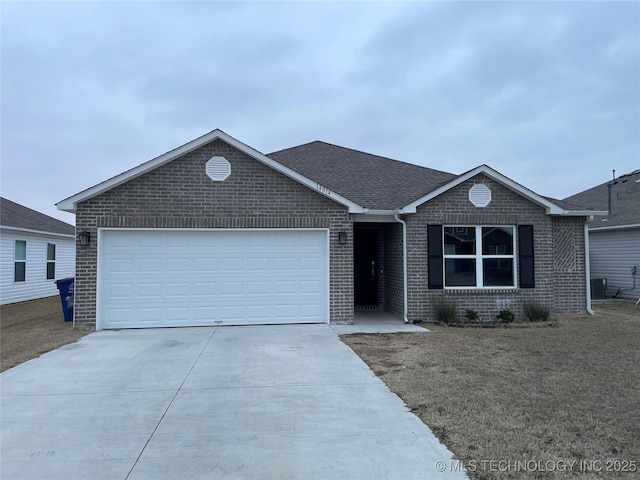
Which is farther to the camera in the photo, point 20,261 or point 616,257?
point 616,257

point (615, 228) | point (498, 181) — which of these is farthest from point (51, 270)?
point (615, 228)

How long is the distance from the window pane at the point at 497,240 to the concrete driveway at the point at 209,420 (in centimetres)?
568

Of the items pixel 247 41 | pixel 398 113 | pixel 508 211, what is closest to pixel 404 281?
pixel 508 211

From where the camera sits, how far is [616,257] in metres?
17.0

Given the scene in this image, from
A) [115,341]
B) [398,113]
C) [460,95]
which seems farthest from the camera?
[398,113]

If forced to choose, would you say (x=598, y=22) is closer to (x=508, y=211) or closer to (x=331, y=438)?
(x=508, y=211)

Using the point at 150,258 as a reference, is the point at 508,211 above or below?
above

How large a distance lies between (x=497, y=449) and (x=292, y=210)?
7554 millimetres

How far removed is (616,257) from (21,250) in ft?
76.1

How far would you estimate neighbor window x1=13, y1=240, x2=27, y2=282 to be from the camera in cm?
1620

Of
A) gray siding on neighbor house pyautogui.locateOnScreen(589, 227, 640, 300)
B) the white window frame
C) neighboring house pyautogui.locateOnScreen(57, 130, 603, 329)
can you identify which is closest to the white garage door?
neighboring house pyautogui.locateOnScreen(57, 130, 603, 329)

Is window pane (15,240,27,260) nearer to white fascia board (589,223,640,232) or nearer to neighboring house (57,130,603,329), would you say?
neighboring house (57,130,603,329)

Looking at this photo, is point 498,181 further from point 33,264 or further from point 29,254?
point 33,264

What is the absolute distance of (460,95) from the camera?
17.3 metres
